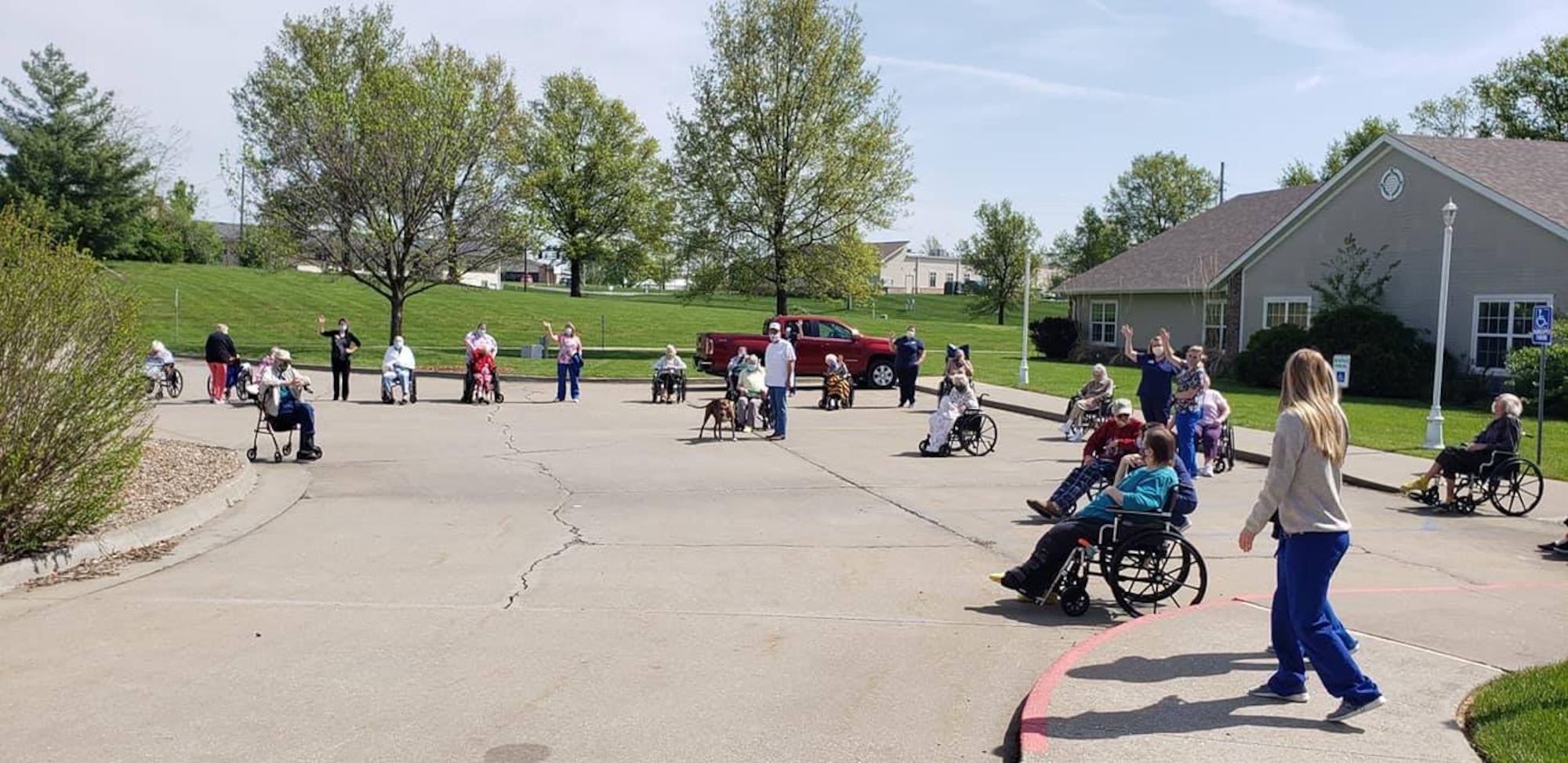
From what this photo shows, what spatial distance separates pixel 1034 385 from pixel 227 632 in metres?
24.3

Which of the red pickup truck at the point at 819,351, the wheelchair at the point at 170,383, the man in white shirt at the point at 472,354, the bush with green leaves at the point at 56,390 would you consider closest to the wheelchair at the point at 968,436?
the bush with green leaves at the point at 56,390

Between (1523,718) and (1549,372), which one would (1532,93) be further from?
(1523,718)

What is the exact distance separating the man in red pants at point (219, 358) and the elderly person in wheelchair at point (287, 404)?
8.24 m

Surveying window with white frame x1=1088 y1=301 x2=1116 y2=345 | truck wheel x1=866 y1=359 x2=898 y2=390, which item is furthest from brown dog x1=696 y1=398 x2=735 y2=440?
window with white frame x1=1088 y1=301 x2=1116 y2=345

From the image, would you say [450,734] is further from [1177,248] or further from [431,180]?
[1177,248]

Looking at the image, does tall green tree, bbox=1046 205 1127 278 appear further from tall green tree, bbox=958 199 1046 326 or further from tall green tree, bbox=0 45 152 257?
tall green tree, bbox=0 45 152 257

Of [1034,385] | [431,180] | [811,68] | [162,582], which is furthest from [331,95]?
[162,582]

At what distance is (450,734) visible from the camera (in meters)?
5.32

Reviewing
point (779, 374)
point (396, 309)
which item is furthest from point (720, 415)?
point (396, 309)

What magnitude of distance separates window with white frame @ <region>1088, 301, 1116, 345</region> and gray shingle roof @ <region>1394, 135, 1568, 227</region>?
1355 cm

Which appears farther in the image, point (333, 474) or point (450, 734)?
point (333, 474)

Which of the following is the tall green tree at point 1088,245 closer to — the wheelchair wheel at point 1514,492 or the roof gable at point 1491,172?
the roof gable at point 1491,172

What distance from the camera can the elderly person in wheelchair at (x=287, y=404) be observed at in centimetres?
1484

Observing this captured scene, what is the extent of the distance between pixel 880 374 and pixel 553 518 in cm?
1954
